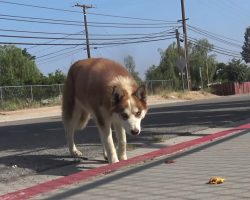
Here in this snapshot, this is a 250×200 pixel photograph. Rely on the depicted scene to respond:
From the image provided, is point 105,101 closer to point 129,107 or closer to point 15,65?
point 129,107

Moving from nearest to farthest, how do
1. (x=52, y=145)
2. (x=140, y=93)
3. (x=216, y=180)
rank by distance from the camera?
(x=216, y=180) → (x=140, y=93) → (x=52, y=145)

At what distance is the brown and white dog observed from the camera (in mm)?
7531

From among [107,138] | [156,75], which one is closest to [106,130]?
[107,138]

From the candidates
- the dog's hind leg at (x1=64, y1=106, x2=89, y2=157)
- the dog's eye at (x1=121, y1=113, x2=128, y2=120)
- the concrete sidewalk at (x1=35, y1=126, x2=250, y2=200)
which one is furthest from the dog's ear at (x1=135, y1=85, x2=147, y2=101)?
the dog's hind leg at (x1=64, y1=106, x2=89, y2=157)

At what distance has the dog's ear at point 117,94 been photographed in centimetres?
750

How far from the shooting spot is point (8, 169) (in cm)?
832

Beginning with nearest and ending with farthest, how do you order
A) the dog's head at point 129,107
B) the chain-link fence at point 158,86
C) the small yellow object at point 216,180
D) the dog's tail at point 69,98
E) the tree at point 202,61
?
the small yellow object at point 216,180 → the dog's head at point 129,107 → the dog's tail at point 69,98 → the chain-link fence at point 158,86 → the tree at point 202,61

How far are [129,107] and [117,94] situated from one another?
0.78 ft

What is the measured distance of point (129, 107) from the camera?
7492 mm

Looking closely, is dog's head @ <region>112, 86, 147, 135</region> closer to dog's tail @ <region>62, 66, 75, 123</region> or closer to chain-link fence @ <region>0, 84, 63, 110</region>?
dog's tail @ <region>62, 66, 75, 123</region>

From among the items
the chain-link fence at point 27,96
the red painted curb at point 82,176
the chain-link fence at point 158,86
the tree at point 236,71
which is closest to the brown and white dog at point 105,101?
the red painted curb at point 82,176

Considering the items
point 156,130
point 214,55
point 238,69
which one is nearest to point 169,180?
point 156,130

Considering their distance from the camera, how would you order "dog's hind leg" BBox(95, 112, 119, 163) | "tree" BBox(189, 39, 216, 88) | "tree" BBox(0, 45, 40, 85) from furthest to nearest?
"tree" BBox(189, 39, 216, 88)
"tree" BBox(0, 45, 40, 85)
"dog's hind leg" BBox(95, 112, 119, 163)

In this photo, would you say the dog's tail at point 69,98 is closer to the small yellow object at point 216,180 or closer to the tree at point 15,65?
the small yellow object at point 216,180
